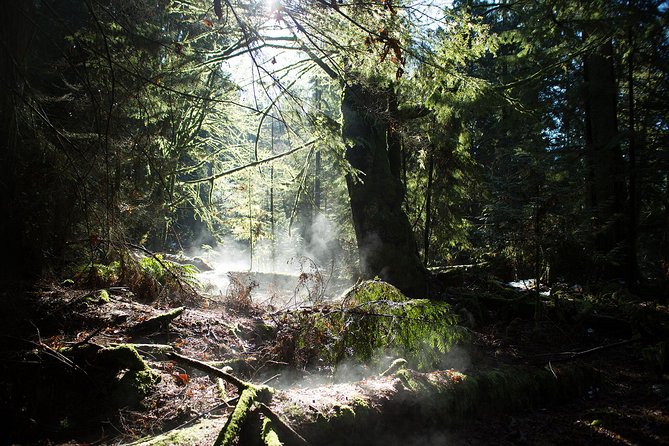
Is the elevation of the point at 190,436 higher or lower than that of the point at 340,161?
lower

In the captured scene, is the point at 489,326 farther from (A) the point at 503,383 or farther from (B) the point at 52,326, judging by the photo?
(B) the point at 52,326

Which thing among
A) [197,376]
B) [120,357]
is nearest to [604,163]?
[197,376]

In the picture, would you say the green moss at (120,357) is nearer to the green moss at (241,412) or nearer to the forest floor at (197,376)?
the forest floor at (197,376)

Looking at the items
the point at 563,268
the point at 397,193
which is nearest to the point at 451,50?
the point at 397,193

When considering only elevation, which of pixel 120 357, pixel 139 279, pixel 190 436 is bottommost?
pixel 190 436

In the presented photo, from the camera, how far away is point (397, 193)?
8742mm

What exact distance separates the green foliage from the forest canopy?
2287 mm

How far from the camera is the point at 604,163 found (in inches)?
374

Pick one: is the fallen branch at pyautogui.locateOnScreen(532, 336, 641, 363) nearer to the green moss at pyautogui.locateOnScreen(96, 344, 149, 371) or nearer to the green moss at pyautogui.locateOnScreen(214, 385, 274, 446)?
the green moss at pyautogui.locateOnScreen(214, 385, 274, 446)

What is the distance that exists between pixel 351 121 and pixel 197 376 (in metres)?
6.52

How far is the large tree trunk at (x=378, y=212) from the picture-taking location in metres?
8.30

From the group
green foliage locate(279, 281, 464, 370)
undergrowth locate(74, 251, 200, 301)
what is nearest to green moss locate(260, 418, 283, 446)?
green foliage locate(279, 281, 464, 370)

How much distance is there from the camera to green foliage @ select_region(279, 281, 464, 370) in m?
4.68

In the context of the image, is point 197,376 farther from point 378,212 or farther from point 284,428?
point 378,212
